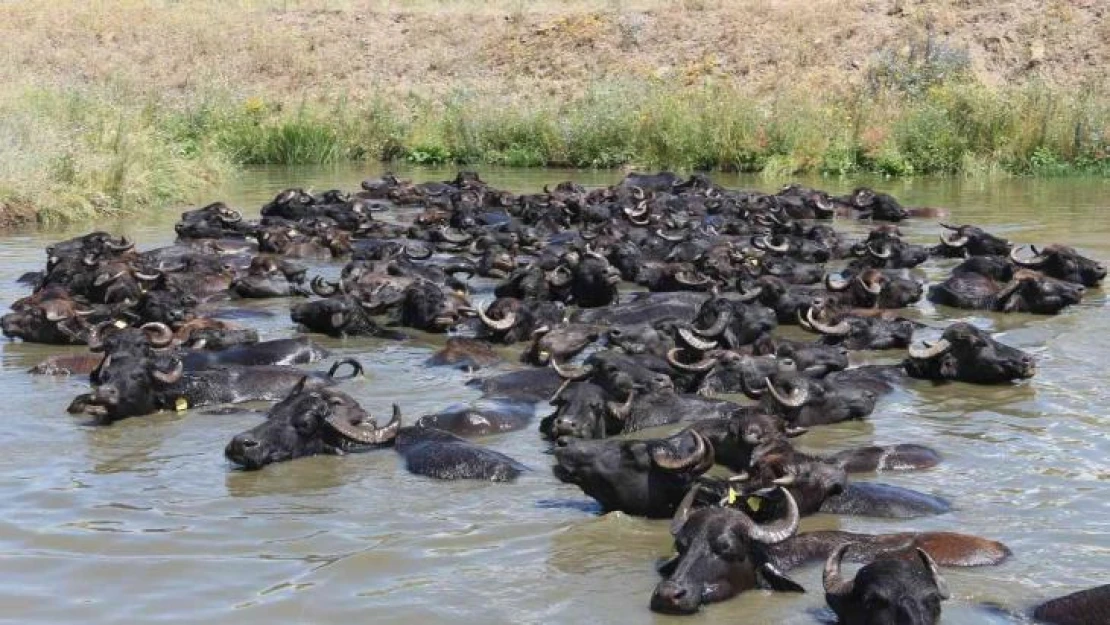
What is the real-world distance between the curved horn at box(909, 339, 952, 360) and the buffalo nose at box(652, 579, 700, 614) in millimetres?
5095

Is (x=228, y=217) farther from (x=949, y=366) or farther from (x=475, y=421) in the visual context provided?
(x=949, y=366)

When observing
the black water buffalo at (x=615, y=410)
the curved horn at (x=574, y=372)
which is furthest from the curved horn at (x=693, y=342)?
the curved horn at (x=574, y=372)

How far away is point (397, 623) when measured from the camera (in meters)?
Answer: 6.20

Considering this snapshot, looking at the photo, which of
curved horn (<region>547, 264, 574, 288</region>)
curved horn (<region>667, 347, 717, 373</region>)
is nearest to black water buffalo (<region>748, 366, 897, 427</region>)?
curved horn (<region>667, 347, 717, 373</region>)

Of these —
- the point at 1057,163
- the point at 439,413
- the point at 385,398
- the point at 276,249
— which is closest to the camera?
the point at 439,413

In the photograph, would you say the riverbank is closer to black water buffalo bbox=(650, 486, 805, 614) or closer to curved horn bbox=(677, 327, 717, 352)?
curved horn bbox=(677, 327, 717, 352)

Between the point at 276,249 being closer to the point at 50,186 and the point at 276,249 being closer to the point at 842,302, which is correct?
the point at 50,186

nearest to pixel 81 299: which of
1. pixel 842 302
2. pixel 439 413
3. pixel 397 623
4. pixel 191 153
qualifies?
pixel 439 413

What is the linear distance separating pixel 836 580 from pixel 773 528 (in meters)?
0.58

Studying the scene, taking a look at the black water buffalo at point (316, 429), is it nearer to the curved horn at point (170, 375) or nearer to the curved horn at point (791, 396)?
the curved horn at point (170, 375)

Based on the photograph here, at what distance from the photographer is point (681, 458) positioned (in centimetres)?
727

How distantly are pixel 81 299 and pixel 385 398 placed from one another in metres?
4.60

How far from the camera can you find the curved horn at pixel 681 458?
7230 millimetres

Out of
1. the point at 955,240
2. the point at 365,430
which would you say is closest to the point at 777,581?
the point at 365,430
